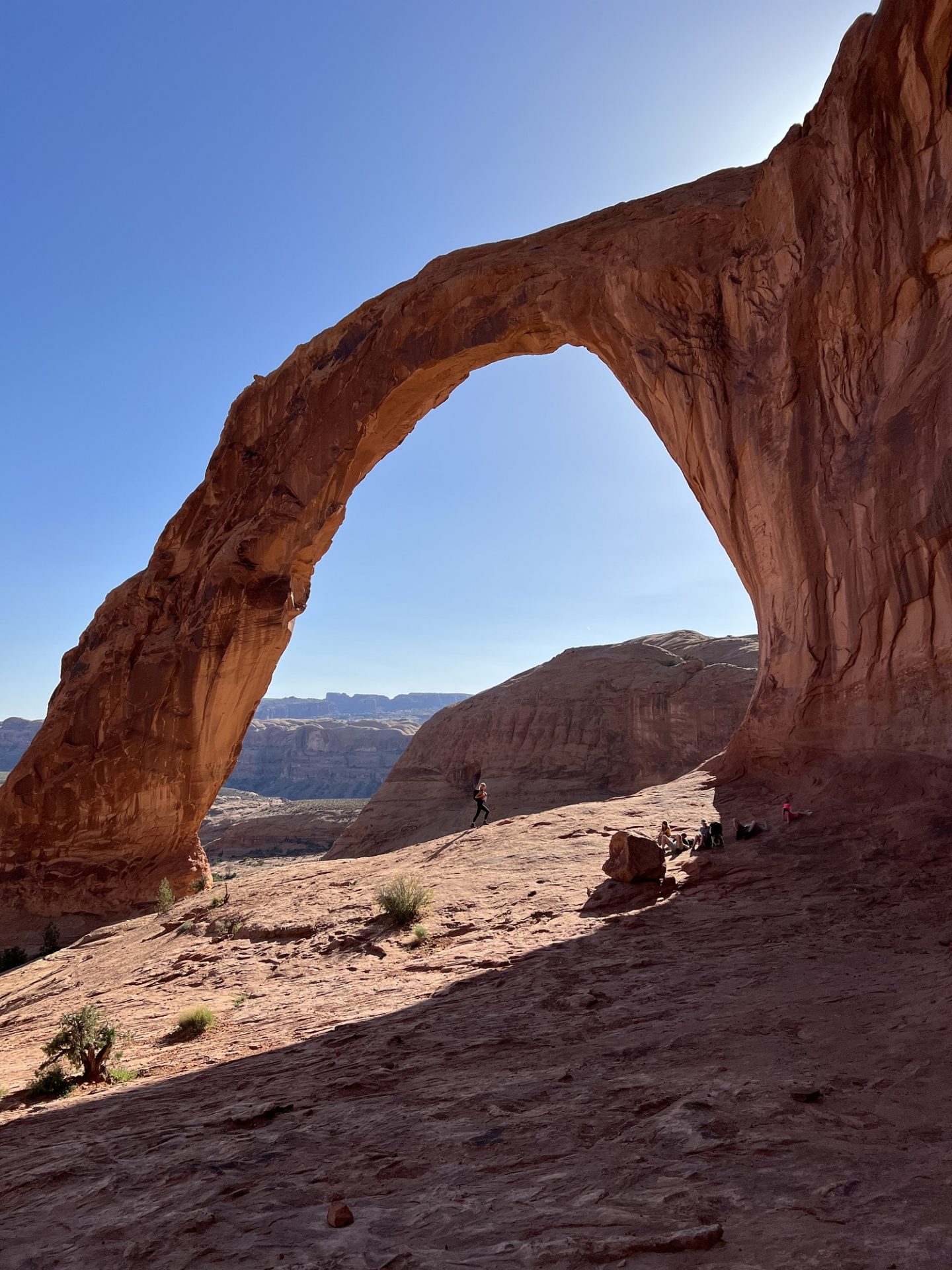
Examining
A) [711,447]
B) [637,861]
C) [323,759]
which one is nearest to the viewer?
[637,861]

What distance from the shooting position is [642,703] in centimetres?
3369

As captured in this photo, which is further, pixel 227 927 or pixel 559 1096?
pixel 227 927

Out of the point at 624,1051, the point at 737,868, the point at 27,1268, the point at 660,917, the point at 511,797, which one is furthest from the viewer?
the point at 511,797

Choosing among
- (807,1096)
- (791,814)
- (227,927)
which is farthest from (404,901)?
(807,1096)

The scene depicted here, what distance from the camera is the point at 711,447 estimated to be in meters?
14.1

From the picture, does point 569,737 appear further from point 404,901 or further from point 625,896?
point 625,896

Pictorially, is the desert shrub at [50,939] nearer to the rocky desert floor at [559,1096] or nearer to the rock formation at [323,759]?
the rocky desert floor at [559,1096]

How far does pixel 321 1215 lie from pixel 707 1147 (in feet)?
5.06

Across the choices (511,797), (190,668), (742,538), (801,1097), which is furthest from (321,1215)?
(511,797)

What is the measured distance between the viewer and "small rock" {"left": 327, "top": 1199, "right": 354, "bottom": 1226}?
2.67m

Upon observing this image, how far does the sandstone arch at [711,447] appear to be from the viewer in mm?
10289

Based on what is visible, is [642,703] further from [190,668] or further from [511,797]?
[190,668]

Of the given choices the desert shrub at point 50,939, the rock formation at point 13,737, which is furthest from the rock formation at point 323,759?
the desert shrub at point 50,939

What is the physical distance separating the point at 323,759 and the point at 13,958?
99776 mm
